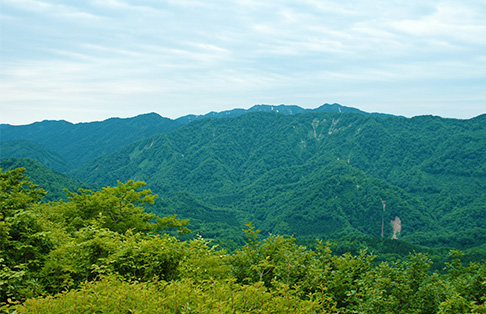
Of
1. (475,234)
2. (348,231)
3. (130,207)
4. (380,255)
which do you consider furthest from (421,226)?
(130,207)

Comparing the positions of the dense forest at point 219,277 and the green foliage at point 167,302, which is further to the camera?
the dense forest at point 219,277

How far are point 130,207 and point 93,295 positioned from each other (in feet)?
50.9

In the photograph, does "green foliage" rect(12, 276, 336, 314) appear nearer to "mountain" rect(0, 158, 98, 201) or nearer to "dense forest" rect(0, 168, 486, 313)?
"dense forest" rect(0, 168, 486, 313)

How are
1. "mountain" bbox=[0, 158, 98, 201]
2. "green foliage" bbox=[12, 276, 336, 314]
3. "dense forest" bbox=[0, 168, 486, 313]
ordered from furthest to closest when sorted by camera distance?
1. "mountain" bbox=[0, 158, 98, 201]
2. "dense forest" bbox=[0, 168, 486, 313]
3. "green foliage" bbox=[12, 276, 336, 314]

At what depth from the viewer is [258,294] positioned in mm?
8133

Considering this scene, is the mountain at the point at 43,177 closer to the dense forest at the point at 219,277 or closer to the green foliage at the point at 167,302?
the dense forest at the point at 219,277

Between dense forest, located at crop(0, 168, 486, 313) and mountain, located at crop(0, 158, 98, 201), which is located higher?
dense forest, located at crop(0, 168, 486, 313)

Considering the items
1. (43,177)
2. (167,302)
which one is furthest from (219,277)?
(43,177)

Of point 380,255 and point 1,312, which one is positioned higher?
point 1,312

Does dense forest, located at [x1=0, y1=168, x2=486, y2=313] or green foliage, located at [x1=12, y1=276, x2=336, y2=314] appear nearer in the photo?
green foliage, located at [x1=12, y1=276, x2=336, y2=314]

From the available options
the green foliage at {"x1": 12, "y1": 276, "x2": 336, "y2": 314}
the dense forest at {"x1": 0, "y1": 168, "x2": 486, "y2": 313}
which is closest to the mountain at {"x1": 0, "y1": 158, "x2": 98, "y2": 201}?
the dense forest at {"x1": 0, "y1": 168, "x2": 486, "y2": 313}

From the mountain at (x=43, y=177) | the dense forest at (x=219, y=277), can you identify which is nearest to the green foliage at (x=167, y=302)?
the dense forest at (x=219, y=277)

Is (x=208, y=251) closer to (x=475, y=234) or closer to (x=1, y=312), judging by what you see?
(x=1, y=312)

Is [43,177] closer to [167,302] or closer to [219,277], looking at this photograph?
[219,277]
